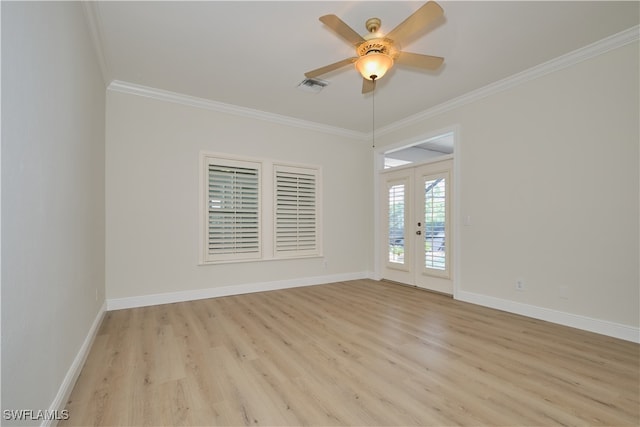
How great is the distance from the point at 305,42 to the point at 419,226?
10.7ft

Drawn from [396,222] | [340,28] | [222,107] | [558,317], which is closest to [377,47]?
[340,28]

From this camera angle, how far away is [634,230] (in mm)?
2771

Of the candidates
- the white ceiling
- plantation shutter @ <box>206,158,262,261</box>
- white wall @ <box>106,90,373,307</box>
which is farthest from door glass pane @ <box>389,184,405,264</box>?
plantation shutter @ <box>206,158,262,261</box>

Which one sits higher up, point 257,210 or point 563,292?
point 257,210

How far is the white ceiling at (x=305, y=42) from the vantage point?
252cm

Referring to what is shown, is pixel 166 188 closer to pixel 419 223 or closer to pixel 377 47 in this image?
pixel 377 47

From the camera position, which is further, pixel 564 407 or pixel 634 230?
pixel 634 230

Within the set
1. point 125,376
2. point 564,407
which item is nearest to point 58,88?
point 125,376

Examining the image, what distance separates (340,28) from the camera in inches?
88.4

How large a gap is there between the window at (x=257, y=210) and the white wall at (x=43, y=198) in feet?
6.07

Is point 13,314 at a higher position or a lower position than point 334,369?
higher

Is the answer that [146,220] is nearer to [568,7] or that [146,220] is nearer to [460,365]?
[460,365]

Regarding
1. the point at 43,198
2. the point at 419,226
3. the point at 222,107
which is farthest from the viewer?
the point at 419,226

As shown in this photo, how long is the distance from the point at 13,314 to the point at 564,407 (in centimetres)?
280
